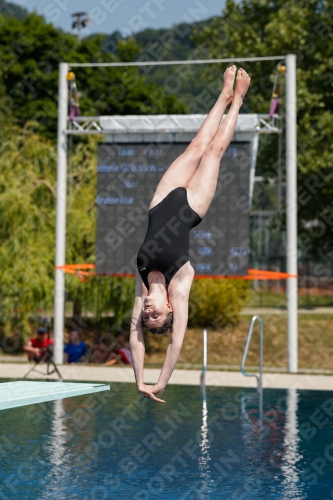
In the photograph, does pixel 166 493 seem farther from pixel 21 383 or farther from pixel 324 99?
pixel 324 99

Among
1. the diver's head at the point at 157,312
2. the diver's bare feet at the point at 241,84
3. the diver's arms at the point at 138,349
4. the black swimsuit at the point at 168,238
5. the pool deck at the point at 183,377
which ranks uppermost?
the diver's bare feet at the point at 241,84

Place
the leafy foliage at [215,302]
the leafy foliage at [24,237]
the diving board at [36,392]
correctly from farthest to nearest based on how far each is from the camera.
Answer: the leafy foliage at [215,302]
the leafy foliage at [24,237]
the diving board at [36,392]

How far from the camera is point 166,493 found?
737 centimetres

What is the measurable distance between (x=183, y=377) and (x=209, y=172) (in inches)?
360

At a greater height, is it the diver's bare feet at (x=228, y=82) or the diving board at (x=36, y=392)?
the diver's bare feet at (x=228, y=82)

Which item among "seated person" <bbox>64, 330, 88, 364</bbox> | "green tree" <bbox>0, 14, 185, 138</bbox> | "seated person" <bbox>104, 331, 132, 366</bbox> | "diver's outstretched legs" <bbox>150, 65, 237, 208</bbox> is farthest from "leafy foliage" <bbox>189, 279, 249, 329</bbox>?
"diver's outstretched legs" <bbox>150, 65, 237, 208</bbox>

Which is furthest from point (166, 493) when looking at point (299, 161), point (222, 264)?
point (299, 161)

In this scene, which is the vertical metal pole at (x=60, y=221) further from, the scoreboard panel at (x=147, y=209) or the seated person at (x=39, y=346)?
the scoreboard panel at (x=147, y=209)

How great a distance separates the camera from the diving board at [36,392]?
660 cm

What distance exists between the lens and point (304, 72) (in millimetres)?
29656

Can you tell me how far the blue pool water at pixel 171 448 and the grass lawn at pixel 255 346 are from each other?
10.5m

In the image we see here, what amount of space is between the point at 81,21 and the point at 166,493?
4927 cm

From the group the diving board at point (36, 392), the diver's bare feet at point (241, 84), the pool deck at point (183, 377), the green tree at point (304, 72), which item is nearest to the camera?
the diving board at point (36, 392)

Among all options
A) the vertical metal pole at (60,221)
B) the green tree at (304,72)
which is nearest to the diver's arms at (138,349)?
the vertical metal pole at (60,221)
